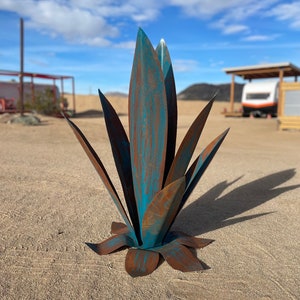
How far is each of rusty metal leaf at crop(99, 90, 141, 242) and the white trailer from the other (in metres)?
19.7

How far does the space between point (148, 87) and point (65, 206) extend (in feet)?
6.32

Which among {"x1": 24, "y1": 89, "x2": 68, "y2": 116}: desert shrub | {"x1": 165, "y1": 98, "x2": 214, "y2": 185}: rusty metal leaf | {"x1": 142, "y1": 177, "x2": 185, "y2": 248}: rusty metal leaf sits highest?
{"x1": 24, "y1": 89, "x2": 68, "y2": 116}: desert shrub

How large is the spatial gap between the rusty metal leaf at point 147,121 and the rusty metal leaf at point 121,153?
6.1 inches

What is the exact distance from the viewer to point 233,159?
6.55 metres

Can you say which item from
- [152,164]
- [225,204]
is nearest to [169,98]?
[152,164]

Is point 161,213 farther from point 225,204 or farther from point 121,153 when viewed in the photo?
point 225,204

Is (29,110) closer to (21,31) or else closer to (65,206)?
(21,31)

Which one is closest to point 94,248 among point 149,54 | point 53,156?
point 149,54

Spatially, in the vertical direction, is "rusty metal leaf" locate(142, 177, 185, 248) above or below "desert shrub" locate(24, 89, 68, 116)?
below

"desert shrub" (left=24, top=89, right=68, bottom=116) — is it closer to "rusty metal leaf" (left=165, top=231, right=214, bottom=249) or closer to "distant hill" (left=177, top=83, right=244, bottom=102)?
"rusty metal leaf" (left=165, top=231, right=214, bottom=249)

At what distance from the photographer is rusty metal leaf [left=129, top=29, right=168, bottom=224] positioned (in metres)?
2.13

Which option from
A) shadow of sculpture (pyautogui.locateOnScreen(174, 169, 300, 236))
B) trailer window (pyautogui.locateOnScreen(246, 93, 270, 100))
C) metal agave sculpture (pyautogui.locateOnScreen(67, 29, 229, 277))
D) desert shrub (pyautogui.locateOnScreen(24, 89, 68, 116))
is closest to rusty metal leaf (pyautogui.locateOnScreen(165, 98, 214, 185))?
metal agave sculpture (pyautogui.locateOnScreen(67, 29, 229, 277))

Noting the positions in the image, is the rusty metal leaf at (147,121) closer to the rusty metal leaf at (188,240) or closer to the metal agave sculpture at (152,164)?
the metal agave sculpture at (152,164)

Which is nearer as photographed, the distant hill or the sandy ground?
the sandy ground
